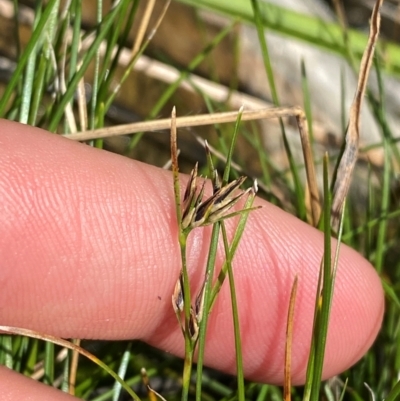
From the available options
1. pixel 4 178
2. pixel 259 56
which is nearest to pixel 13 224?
pixel 4 178

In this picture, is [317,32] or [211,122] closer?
[211,122]

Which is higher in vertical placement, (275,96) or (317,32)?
(317,32)

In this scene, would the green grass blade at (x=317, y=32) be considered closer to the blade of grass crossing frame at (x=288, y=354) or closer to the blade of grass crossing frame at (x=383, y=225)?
the blade of grass crossing frame at (x=383, y=225)

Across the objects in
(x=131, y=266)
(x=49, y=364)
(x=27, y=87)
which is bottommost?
(x=49, y=364)

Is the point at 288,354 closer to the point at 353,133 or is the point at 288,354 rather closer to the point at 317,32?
the point at 353,133

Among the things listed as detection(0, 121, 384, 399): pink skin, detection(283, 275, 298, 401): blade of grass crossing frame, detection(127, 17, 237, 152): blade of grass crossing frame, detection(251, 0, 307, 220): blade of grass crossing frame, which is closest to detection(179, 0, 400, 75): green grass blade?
detection(127, 17, 237, 152): blade of grass crossing frame

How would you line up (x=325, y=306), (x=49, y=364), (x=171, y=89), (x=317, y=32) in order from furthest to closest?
1. (x=317, y=32)
2. (x=171, y=89)
3. (x=49, y=364)
4. (x=325, y=306)

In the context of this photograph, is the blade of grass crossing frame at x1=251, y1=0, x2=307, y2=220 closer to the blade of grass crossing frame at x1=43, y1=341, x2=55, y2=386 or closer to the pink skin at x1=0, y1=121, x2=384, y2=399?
the pink skin at x1=0, y1=121, x2=384, y2=399

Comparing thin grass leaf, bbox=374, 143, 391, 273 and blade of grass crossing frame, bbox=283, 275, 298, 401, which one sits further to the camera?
thin grass leaf, bbox=374, 143, 391, 273

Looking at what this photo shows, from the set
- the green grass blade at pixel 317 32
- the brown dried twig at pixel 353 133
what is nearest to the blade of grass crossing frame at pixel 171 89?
the green grass blade at pixel 317 32

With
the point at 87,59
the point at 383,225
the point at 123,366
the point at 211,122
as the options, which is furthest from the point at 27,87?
the point at 383,225
